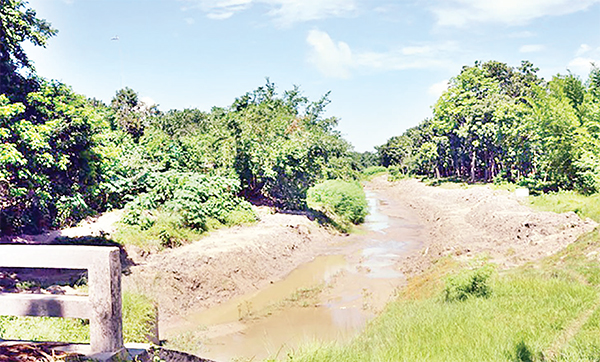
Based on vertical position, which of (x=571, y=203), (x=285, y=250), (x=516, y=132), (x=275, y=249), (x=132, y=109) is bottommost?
(x=285, y=250)

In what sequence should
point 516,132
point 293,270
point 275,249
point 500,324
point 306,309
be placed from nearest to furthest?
1. point 500,324
2. point 306,309
3. point 293,270
4. point 275,249
5. point 516,132

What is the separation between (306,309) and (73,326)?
7.88m

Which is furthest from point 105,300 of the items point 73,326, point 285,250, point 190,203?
point 285,250

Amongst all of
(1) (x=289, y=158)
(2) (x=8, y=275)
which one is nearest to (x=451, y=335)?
(2) (x=8, y=275)

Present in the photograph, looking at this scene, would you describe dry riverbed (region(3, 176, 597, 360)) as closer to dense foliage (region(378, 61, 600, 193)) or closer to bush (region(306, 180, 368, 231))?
bush (region(306, 180, 368, 231))

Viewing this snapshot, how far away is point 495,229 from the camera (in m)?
21.2

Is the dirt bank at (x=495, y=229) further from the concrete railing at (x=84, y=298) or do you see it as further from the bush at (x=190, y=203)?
the concrete railing at (x=84, y=298)

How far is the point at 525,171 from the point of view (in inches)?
1462

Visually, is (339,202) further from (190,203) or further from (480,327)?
(480,327)

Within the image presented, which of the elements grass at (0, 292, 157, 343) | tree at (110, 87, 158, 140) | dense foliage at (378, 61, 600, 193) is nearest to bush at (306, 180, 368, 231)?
dense foliage at (378, 61, 600, 193)

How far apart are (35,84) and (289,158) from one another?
→ 13078mm

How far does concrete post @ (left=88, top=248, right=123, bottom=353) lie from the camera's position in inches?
147

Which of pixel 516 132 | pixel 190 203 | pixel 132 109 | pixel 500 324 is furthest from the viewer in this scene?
pixel 132 109

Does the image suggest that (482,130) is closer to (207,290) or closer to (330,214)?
(330,214)
